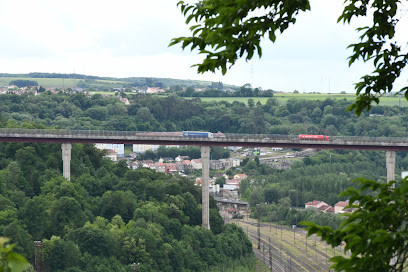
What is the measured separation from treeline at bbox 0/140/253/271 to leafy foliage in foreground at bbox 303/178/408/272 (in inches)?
2351

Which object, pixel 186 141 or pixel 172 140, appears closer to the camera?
pixel 186 141

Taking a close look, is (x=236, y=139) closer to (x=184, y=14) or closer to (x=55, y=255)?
(x=55, y=255)

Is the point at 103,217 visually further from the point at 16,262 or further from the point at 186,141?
the point at 16,262

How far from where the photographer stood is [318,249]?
103375mm

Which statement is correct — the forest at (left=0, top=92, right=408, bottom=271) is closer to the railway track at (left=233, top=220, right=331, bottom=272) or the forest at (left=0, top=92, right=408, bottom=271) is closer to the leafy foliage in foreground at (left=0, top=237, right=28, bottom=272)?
the railway track at (left=233, top=220, right=331, bottom=272)

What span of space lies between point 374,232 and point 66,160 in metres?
84.7

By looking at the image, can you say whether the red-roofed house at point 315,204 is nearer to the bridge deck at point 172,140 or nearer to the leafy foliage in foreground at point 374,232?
the bridge deck at point 172,140

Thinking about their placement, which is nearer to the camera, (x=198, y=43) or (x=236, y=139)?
(x=198, y=43)

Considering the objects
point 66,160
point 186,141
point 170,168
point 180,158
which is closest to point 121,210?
point 66,160

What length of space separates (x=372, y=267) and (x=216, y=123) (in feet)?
606

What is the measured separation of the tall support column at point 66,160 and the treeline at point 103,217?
111 cm

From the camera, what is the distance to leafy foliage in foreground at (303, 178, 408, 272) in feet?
37.2

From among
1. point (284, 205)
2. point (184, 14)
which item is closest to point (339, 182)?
point (284, 205)

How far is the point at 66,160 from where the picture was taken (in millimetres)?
93812
